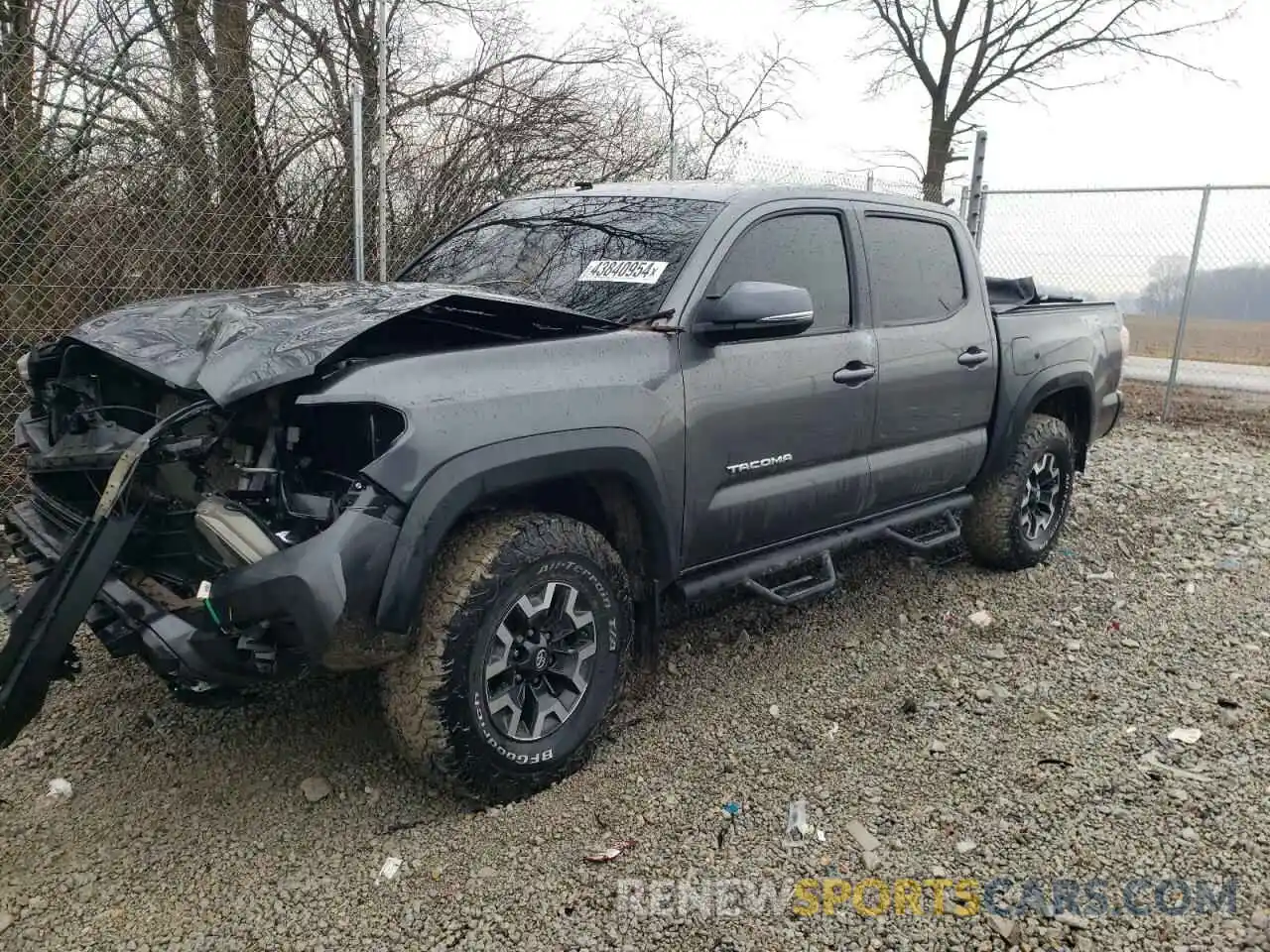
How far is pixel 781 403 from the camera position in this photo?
3340 mm

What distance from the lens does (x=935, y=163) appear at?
14.6 metres

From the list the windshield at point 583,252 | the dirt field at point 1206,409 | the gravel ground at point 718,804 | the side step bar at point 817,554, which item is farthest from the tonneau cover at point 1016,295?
the dirt field at point 1206,409

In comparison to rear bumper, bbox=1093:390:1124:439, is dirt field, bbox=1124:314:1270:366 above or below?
below

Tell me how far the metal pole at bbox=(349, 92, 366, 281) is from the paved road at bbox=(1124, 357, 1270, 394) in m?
9.74

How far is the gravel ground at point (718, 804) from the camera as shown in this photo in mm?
2307

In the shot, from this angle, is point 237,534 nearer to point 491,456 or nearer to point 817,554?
point 491,456

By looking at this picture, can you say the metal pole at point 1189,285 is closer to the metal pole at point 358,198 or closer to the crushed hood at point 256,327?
the metal pole at point 358,198

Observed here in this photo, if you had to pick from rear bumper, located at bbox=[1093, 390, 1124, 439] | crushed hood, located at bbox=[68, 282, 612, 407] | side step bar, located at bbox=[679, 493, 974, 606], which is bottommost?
side step bar, located at bbox=[679, 493, 974, 606]

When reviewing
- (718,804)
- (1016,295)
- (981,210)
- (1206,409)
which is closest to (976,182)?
(981,210)

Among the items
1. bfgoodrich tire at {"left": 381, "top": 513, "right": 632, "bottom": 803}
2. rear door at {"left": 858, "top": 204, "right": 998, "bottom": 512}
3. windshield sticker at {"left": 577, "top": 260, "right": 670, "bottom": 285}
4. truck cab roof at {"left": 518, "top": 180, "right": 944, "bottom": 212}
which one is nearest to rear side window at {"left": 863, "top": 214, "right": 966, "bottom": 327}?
rear door at {"left": 858, "top": 204, "right": 998, "bottom": 512}

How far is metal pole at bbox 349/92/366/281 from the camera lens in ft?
18.6

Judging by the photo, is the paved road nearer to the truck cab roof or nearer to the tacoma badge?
the truck cab roof

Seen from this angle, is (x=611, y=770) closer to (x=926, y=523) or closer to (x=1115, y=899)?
(x=1115, y=899)

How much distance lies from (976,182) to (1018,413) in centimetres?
668
